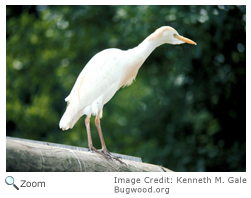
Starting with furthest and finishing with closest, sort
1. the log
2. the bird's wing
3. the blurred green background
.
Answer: the blurred green background, the bird's wing, the log

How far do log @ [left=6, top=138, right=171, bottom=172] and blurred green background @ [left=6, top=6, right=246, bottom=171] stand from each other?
10.6ft

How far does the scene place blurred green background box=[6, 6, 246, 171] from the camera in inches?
212

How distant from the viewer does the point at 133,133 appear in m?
6.29

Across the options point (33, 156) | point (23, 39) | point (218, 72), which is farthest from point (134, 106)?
point (33, 156)

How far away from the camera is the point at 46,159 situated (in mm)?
1862

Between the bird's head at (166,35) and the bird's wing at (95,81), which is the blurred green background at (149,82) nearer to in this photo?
the bird's head at (166,35)

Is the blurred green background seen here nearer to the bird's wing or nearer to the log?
the bird's wing

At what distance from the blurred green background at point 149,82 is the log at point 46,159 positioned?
3243 mm

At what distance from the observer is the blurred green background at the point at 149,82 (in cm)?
538

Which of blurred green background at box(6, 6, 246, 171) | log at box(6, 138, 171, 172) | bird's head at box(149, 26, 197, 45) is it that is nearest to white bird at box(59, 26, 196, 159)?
bird's head at box(149, 26, 197, 45)
